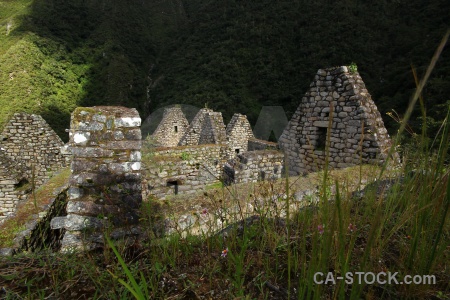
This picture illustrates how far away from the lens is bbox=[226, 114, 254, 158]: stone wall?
13117mm

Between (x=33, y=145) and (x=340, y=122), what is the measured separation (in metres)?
8.06

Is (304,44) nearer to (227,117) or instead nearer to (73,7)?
(227,117)

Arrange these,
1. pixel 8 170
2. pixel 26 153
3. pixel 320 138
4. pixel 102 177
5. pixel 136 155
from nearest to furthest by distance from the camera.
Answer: pixel 102 177 → pixel 136 155 → pixel 320 138 → pixel 8 170 → pixel 26 153

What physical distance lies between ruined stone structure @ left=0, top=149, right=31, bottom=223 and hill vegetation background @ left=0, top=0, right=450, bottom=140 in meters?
22.8

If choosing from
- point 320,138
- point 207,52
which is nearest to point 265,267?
point 320,138

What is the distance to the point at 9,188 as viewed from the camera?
5926 mm

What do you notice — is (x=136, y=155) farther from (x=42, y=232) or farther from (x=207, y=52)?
(x=207, y=52)

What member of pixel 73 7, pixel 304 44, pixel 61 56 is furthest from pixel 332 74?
pixel 73 7

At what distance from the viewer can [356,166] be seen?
174 inches

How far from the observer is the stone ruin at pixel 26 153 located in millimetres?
5980

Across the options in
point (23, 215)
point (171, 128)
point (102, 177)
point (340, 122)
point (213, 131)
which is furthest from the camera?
point (171, 128)

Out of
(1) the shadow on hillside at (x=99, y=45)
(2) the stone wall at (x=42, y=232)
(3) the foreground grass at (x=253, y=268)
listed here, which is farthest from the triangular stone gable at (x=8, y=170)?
(1) the shadow on hillside at (x=99, y=45)

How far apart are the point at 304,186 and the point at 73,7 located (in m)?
64.9

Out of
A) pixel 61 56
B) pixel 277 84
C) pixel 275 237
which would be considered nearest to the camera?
pixel 275 237
